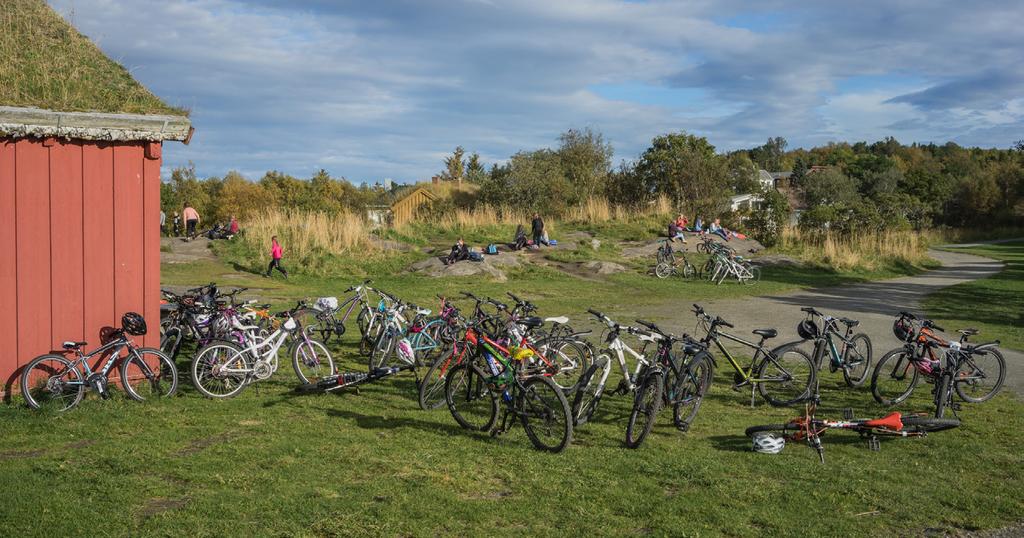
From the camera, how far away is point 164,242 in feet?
78.7

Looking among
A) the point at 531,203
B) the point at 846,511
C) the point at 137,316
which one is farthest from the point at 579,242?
the point at 846,511

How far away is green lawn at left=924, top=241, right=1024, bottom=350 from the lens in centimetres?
1557

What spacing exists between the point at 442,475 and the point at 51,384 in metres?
4.23

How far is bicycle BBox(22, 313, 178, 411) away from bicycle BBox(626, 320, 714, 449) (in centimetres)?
476

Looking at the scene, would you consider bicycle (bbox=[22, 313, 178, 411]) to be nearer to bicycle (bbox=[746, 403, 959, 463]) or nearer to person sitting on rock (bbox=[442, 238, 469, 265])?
bicycle (bbox=[746, 403, 959, 463])

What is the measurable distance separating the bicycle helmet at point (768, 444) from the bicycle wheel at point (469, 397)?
89.9 inches

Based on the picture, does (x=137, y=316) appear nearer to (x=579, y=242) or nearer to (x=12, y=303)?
(x=12, y=303)

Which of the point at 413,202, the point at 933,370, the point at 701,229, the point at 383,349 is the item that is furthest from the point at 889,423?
the point at 413,202

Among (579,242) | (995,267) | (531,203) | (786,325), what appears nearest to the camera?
(786,325)

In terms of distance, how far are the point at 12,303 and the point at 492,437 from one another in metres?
4.94

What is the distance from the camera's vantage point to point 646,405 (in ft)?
23.8

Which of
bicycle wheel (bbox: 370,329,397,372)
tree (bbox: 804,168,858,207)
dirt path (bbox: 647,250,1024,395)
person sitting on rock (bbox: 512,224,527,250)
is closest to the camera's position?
bicycle wheel (bbox: 370,329,397,372)

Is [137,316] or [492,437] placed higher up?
[137,316]

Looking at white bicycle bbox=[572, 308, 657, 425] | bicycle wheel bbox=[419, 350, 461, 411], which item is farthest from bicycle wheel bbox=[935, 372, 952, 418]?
bicycle wheel bbox=[419, 350, 461, 411]
